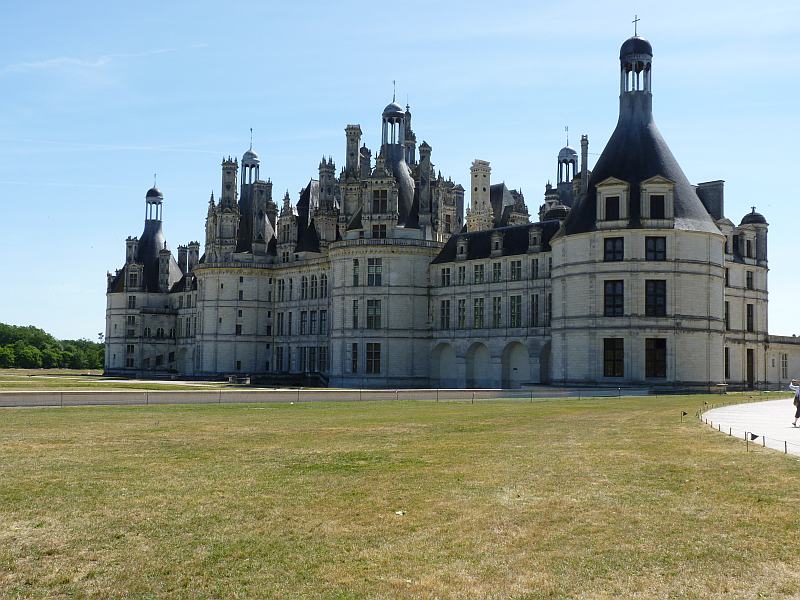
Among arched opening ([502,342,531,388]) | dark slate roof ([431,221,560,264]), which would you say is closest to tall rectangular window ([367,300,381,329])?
dark slate roof ([431,221,560,264])

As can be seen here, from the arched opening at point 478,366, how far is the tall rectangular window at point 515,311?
4.41 m

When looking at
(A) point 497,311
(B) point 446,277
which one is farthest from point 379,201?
(A) point 497,311

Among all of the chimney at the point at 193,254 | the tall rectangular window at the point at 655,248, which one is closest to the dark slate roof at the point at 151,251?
the chimney at the point at 193,254

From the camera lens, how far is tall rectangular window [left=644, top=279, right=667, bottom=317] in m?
63.0

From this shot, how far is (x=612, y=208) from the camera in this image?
64.0m

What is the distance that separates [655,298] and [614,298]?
2.61 m

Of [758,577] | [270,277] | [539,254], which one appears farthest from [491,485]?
[270,277]

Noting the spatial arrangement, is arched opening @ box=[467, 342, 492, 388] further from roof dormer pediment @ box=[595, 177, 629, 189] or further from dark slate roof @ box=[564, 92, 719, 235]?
roof dormer pediment @ box=[595, 177, 629, 189]

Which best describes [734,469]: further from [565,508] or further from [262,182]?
[262,182]

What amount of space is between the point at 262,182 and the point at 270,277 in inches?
412

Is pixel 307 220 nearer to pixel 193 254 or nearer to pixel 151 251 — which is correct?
pixel 193 254

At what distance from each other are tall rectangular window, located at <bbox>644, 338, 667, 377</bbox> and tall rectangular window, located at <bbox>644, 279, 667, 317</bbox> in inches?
69.2

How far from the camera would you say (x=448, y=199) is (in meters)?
89.3

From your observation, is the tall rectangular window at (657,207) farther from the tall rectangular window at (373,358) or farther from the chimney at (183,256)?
the chimney at (183,256)
